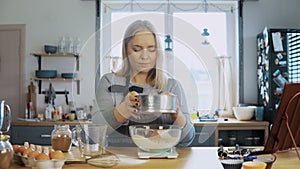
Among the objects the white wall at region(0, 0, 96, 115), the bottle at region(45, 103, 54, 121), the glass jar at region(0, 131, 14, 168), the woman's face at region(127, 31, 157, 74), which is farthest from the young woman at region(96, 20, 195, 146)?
the white wall at region(0, 0, 96, 115)

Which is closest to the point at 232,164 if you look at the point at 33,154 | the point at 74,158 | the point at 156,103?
the point at 156,103

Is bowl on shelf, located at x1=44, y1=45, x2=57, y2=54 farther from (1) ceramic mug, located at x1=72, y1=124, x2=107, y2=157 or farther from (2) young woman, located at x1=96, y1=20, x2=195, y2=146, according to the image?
(1) ceramic mug, located at x1=72, y1=124, x2=107, y2=157

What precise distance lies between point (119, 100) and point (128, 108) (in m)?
0.10

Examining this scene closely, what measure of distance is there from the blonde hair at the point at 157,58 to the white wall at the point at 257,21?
8.45 feet

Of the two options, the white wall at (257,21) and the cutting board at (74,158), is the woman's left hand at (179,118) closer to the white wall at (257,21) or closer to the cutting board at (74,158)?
the cutting board at (74,158)

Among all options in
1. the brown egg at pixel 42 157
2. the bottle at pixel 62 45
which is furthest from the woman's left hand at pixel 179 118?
the bottle at pixel 62 45

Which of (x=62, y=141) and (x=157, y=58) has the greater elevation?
(x=157, y=58)

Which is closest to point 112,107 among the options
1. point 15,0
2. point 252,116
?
point 252,116

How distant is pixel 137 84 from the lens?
1.77 metres

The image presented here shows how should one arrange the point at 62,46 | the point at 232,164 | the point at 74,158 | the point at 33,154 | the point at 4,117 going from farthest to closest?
the point at 62,46
the point at 4,117
the point at 74,158
the point at 33,154
the point at 232,164

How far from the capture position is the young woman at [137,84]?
1658 millimetres

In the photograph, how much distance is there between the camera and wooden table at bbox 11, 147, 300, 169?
1386 millimetres

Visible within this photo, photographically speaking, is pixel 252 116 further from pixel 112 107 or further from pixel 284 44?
pixel 112 107

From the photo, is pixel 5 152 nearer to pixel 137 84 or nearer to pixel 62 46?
pixel 137 84
